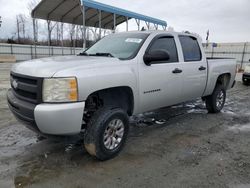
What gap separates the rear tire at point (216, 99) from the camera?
6.45 metres

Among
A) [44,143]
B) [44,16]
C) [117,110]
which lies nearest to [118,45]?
[117,110]

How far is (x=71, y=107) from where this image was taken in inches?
122

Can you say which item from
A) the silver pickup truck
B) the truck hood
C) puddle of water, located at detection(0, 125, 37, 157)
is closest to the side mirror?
the silver pickup truck

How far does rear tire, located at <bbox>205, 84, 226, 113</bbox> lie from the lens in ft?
21.1

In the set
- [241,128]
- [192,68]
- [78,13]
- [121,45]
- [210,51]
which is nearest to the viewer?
[121,45]

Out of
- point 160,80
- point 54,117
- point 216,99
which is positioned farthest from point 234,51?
point 54,117

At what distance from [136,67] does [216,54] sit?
26.0 meters

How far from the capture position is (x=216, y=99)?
6539 mm

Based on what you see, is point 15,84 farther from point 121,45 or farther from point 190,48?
point 190,48

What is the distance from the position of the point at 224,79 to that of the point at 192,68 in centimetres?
208

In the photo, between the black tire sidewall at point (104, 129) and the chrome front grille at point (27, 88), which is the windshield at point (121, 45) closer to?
the black tire sidewall at point (104, 129)

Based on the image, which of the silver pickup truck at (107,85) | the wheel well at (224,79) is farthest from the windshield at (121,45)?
the wheel well at (224,79)

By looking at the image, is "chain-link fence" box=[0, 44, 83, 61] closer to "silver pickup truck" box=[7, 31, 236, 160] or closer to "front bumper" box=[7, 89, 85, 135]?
"silver pickup truck" box=[7, 31, 236, 160]

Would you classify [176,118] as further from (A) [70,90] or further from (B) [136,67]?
(A) [70,90]
